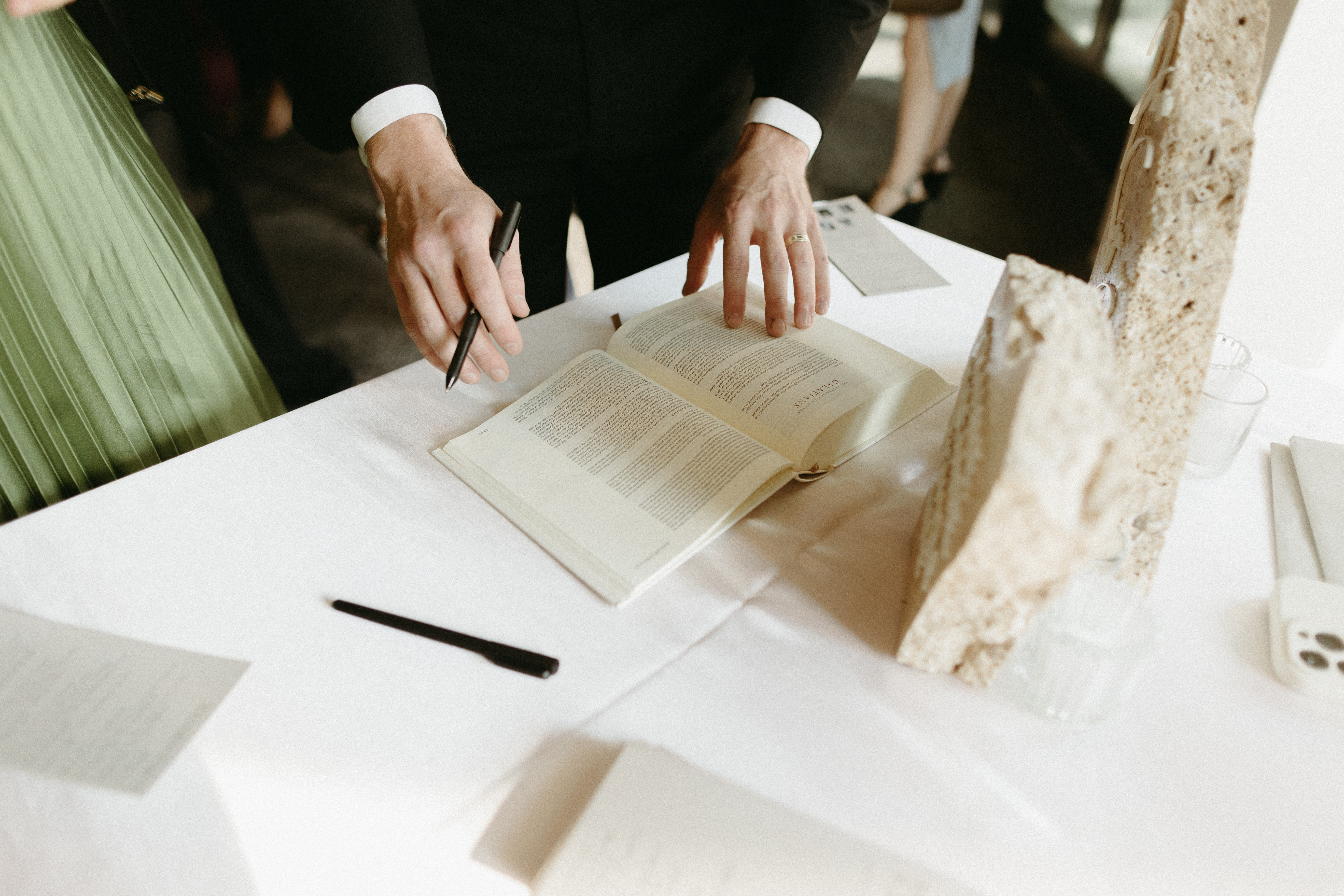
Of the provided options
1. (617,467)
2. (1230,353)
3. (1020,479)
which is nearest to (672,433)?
(617,467)

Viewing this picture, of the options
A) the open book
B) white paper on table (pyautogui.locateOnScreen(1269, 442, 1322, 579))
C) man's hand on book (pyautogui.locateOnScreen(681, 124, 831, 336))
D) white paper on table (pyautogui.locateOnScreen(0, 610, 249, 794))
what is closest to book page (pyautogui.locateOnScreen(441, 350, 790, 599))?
the open book

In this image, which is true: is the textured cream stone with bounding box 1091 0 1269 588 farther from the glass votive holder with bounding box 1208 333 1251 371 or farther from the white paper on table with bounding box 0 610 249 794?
the white paper on table with bounding box 0 610 249 794

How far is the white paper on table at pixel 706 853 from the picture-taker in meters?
0.48

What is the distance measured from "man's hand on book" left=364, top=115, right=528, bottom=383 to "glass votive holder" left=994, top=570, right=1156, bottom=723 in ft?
2.01

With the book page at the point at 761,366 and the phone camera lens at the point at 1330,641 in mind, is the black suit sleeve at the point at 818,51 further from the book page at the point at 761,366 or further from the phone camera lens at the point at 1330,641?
the phone camera lens at the point at 1330,641

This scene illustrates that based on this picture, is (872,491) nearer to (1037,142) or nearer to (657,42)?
(657,42)

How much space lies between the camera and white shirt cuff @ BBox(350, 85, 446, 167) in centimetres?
97

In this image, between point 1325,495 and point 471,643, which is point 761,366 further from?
point 1325,495

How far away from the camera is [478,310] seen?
855mm

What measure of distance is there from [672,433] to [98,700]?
56 centimetres

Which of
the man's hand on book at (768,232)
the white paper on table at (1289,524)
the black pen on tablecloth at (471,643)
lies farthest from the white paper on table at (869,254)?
the black pen on tablecloth at (471,643)

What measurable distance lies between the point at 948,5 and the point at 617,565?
9.39ft

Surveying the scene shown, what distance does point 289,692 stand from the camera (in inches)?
23.9

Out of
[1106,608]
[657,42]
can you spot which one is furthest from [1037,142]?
[1106,608]
